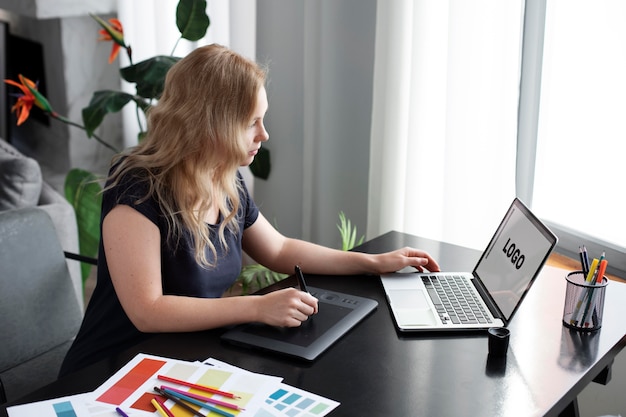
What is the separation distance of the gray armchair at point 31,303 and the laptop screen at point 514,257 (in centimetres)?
104

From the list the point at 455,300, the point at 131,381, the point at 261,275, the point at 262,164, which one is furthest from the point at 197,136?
the point at 262,164

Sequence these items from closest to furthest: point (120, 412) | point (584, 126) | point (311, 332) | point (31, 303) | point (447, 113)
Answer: point (120, 412) → point (311, 332) → point (31, 303) → point (584, 126) → point (447, 113)

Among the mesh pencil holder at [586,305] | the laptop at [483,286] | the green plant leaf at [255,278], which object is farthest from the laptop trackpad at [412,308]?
the green plant leaf at [255,278]

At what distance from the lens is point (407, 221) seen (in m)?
2.25

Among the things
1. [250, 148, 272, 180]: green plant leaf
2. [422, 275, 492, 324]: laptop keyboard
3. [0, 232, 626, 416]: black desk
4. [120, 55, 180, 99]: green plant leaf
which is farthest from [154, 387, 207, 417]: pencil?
[250, 148, 272, 180]: green plant leaf

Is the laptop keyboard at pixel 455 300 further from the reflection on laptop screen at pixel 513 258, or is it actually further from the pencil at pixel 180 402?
the pencil at pixel 180 402

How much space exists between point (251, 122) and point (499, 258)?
58 cm

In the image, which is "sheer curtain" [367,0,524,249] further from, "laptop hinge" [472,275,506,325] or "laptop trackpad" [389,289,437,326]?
"laptop trackpad" [389,289,437,326]

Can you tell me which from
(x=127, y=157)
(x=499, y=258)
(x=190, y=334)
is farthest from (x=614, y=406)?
(x=127, y=157)

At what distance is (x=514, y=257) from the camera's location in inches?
55.8

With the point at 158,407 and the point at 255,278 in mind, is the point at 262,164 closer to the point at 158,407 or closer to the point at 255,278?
the point at 255,278

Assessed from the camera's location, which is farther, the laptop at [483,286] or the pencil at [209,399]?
the laptop at [483,286]

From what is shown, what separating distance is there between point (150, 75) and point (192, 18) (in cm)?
24

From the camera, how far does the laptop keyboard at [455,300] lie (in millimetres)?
1365
